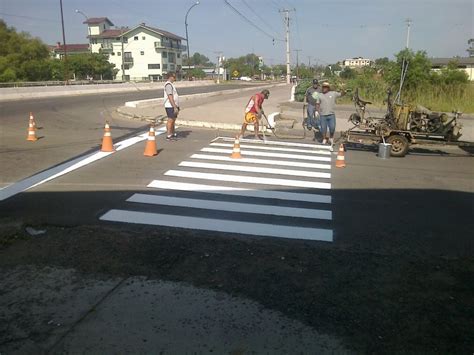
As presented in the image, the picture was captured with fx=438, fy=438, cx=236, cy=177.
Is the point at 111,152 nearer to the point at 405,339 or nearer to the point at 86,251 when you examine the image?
the point at 86,251

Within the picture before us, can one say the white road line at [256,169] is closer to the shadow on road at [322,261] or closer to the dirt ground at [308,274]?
the shadow on road at [322,261]

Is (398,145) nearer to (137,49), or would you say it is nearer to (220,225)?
(220,225)

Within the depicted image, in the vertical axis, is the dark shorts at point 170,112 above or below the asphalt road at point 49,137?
above

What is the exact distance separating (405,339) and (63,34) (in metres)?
54.9

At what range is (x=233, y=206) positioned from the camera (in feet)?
22.5

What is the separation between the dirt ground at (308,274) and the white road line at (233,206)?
1135 millimetres

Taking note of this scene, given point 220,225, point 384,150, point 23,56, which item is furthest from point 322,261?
point 23,56

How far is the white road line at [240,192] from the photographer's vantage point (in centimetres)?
747

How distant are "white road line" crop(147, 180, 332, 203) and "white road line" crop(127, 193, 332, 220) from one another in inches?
22.2

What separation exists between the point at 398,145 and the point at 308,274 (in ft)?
26.6

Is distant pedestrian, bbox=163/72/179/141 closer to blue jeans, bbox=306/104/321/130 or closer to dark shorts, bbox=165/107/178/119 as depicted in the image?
dark shorts, bbox=165/107/178/119

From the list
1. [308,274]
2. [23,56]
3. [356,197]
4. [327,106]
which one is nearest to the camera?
[308,274]

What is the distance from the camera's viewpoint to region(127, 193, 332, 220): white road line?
659cm

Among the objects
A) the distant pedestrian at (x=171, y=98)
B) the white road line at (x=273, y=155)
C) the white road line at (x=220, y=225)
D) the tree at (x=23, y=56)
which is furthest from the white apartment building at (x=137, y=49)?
the white road line at (x=220, y=225)
